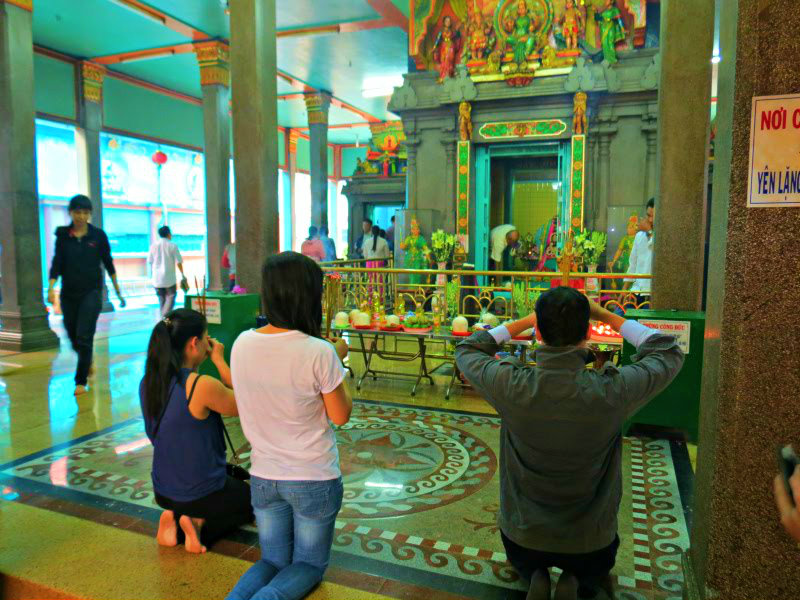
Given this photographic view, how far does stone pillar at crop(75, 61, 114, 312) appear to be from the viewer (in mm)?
12797

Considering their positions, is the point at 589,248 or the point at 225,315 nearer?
the point at 225,315

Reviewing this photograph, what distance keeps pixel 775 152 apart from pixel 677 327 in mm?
2864

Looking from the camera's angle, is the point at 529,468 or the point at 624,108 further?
the point at 624,108

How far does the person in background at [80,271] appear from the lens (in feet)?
18.4

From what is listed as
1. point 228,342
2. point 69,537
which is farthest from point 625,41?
point 69,537

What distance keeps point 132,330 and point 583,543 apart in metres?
9.25

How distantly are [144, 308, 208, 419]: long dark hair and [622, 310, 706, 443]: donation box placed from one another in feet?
10.2

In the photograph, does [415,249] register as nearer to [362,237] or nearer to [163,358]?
[362,237]

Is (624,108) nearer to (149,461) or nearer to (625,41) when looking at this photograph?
(625,41)

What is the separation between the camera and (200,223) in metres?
18.5

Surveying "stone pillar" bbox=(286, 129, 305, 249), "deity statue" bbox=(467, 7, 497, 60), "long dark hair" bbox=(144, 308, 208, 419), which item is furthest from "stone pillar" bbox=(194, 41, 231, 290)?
"stone pillar" bbox=(286, 129, 305, 249)

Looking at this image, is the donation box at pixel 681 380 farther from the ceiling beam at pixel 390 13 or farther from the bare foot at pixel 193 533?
the ceiling beam at pixel 390 13

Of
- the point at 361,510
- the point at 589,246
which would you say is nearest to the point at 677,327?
the point at 361,510

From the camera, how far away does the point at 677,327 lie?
4367 millimetres
